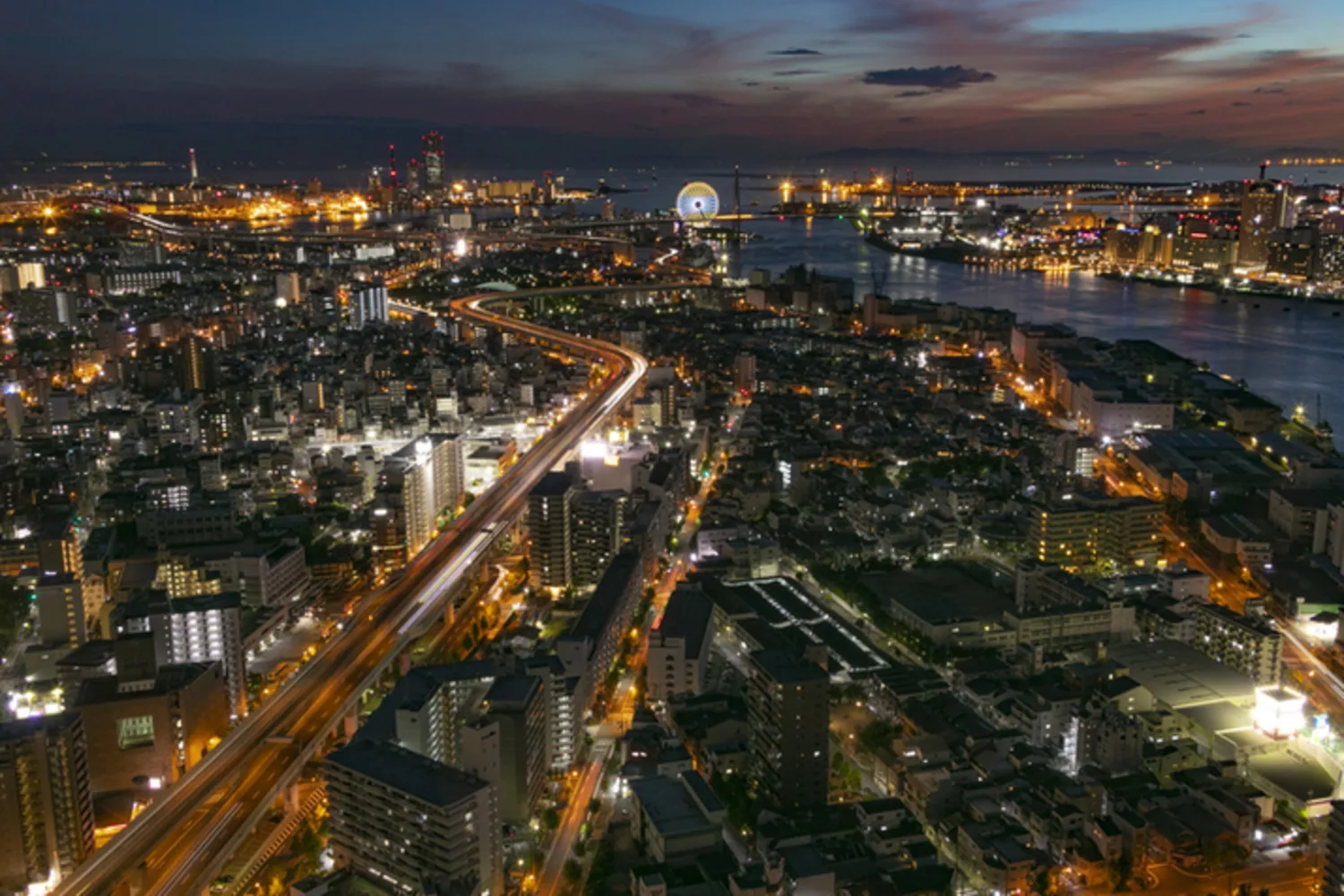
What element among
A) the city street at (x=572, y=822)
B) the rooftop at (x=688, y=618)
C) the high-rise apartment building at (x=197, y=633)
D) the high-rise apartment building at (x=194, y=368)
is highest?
the high-rise apartment building at (x=194, y=368)

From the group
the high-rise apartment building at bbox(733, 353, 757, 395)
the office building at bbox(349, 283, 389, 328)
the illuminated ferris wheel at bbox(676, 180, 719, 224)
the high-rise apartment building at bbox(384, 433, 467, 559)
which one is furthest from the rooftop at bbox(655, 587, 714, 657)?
the illuminated ferris wheel at bbox(676, 180, 719, 224)

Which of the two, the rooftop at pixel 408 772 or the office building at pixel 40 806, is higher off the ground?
the rooftop at pixel 408 772

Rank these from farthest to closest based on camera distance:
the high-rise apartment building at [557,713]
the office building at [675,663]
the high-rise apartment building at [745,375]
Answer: the high-rise apartment building at [745,375] → the office building at [675,663] → the high-rise apartment building at [557,713]

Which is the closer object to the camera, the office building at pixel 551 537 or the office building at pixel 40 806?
the office building at pixel 40 806

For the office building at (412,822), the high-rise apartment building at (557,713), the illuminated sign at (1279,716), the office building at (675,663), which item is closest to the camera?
the office building at (412,822)

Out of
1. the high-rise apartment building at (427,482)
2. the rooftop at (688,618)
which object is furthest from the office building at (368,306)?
the rooftop at (688,618)

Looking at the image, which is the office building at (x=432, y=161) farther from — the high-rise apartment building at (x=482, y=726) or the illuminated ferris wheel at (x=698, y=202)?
the high-rise apartment building at (x=482, y=726)
